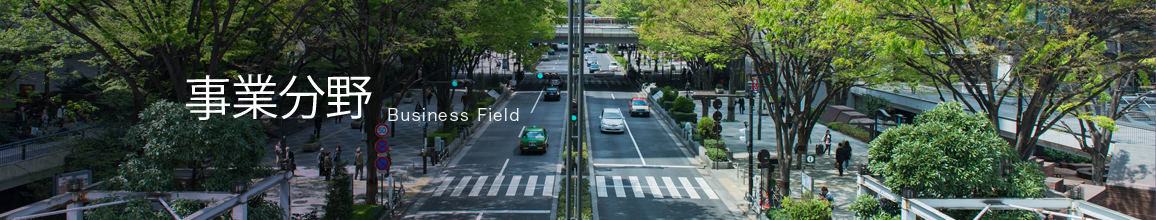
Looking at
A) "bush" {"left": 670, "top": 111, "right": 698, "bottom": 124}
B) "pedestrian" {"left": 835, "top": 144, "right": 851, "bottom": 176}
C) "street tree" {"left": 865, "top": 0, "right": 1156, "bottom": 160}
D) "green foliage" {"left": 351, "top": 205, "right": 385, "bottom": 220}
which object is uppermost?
"street tree" {"left": 865, "top": 0, "right": 1156, "bottom": 160}

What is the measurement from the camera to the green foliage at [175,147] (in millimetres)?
9203

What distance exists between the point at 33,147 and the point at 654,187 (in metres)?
18.4

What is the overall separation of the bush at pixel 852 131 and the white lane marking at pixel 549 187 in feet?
54.9

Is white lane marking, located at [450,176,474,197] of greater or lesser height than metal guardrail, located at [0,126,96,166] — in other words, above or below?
below

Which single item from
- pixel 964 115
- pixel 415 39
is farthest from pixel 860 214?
pixel 415 39

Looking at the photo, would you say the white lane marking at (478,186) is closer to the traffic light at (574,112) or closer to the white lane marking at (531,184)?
the white lane marking at (531,184)

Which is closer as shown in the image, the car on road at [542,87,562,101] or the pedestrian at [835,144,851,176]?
the pedestrian at [835,144,851,176]

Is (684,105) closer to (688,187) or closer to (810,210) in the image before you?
(688,187)

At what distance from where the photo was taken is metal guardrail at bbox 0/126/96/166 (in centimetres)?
1883

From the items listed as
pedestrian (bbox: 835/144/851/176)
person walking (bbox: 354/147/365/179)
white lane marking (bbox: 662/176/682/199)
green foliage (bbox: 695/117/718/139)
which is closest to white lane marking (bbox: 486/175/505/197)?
person walking (bbox: 354/147/365/179)

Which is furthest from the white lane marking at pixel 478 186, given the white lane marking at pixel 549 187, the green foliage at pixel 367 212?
the green foliage at pixel 367 212

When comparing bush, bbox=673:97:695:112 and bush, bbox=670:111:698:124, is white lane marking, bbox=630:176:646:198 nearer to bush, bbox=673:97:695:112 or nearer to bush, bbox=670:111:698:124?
bush, bbox=670:111:698:124

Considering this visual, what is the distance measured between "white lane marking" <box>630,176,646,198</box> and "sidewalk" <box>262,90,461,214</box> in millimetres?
7096

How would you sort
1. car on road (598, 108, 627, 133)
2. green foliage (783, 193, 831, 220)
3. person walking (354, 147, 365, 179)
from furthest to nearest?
car on road (598, 108, 627, 133) < person walking (354, 147, 365, 179) < green foliage (783, 193, 831, 220)
